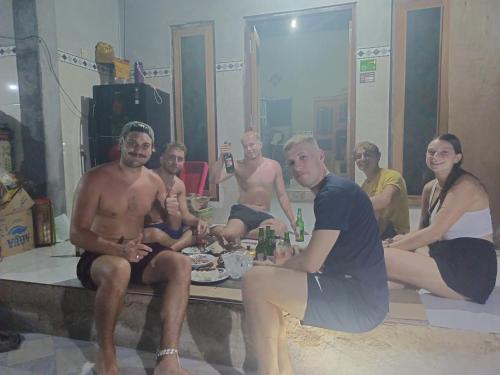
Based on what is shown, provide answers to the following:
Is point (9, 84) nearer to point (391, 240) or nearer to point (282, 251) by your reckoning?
point (282, 251)

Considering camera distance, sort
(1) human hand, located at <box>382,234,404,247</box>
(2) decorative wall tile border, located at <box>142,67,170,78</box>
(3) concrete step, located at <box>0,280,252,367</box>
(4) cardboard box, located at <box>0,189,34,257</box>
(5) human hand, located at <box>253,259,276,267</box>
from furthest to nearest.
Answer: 1. (4) cardboard box, located at <box>0,189,34,257</box>
2. (2) decorative wall tile border, located at <box>142,67,170,78</box>
3. (3) concrete step, located at <box>0,280,252,367</box>
4. (1) human hand, located at <box>382,234,404,247</box>
5. (5) human hand, located at <box>253,259,276,267</box>

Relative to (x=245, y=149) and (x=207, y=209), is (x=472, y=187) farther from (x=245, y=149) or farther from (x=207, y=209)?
(x=207, y=209)

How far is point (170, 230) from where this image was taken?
66.6 inches

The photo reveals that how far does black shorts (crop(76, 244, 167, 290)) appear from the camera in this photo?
1.63 meters

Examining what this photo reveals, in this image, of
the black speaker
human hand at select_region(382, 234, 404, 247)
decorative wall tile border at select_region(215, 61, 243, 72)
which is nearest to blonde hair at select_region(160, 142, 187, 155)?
the black speaker

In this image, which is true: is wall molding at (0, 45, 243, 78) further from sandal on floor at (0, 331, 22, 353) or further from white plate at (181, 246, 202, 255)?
sandal on floor at (0, 331, 22, 353)

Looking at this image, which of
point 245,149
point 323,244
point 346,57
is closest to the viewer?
point 323,244

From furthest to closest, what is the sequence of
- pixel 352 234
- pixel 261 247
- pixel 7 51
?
pixel 7 51
pixel 261 247
pixel 352 234

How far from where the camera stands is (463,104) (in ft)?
4.64

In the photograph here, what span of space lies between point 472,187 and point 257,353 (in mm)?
960

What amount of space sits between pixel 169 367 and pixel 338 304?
26.9 inches

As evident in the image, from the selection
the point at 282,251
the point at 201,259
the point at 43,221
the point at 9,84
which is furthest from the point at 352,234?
the point at 9,84

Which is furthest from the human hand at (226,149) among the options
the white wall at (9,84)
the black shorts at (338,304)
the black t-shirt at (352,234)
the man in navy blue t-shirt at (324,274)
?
the white wall at (9,84)

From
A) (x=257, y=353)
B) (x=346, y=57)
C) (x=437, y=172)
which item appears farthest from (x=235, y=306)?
(x=346, y=57)
